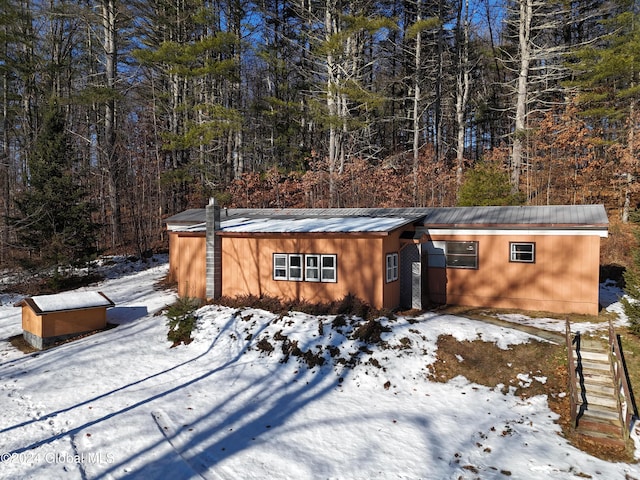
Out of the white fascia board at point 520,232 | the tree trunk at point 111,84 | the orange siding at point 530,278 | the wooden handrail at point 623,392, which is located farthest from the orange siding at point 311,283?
the tree trunk at point 111,84

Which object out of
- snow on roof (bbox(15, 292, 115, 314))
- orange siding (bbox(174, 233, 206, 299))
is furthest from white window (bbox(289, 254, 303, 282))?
snow on roof (bbox(15, 292, 115, 314))

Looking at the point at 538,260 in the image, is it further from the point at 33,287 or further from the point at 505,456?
the point at 33,287

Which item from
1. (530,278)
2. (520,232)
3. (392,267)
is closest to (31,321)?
(392,267)

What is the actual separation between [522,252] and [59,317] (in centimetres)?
1473

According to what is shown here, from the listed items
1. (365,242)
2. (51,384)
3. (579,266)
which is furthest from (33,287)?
(579,266)

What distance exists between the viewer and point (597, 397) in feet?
25.6

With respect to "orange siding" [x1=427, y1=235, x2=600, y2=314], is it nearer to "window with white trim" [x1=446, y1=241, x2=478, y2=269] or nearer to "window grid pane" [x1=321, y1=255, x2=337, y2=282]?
"window with white trim" [x1=446, y1=241, x2=478, y2=269]

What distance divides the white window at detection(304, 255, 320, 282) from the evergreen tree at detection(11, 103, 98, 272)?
12620mm

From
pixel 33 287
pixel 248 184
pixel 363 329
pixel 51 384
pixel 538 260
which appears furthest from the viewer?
pixel 248 184

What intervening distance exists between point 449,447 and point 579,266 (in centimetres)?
838

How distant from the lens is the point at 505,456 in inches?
255

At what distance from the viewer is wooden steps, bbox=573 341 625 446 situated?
702cm

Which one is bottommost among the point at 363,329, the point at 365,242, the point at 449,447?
the point at 449,447

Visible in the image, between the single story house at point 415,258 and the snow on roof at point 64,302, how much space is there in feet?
9.37
